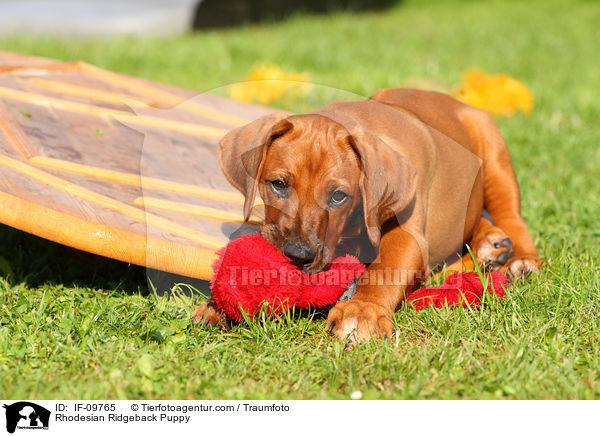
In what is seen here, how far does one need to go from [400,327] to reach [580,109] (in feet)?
17.5

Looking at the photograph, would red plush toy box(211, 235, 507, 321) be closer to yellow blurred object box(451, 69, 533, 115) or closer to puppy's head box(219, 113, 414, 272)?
puppy's head box(219, 113, 414, 272)

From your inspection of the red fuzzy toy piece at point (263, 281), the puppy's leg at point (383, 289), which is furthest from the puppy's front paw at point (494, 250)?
the red fuzzy toy piece at point (263, 281)

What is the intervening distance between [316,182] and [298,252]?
0.34m

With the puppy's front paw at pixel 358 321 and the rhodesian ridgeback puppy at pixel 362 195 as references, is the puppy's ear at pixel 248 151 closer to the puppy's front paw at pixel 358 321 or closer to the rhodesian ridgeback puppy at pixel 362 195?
the rhodesian ridgeback puppy at pixel 362 195

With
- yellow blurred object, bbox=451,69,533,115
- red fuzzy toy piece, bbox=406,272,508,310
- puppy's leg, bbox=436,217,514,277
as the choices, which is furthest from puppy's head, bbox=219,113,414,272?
yellow blurred object, bbox=451,69,533,115

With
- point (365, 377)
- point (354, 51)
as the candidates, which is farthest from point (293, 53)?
point (365, 377)

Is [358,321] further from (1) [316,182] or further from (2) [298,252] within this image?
(1) [316,182]

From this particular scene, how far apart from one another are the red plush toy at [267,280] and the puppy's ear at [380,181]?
9.8 inches

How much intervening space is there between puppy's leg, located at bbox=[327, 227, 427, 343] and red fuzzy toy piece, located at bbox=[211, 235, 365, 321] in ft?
0.39

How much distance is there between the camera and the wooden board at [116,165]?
3.29 metres

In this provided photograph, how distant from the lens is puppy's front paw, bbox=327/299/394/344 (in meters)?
3.03
